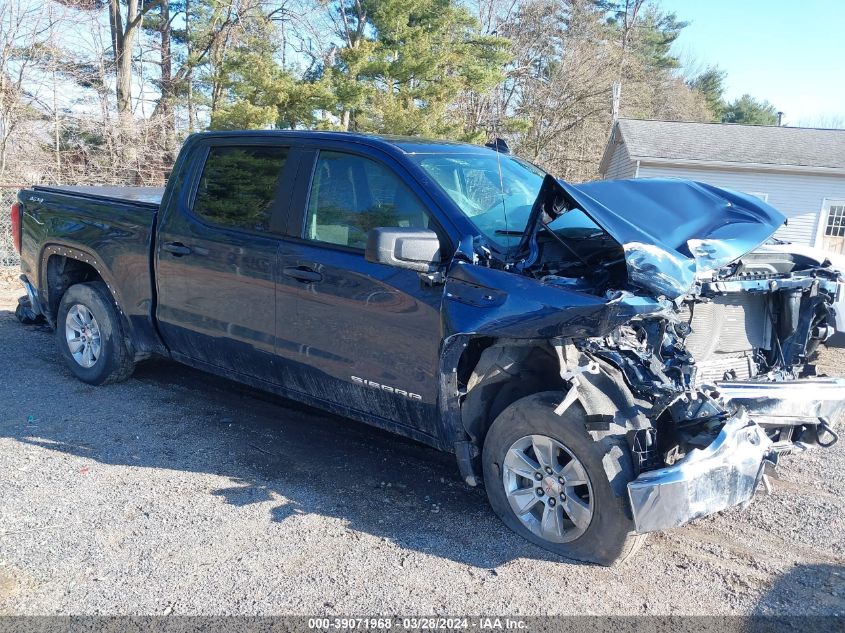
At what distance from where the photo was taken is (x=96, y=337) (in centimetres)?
569

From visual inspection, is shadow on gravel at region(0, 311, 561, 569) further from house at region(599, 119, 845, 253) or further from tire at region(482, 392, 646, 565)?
house at region(599, 119, 845, 253)

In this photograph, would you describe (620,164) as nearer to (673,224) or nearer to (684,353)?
(673,224)

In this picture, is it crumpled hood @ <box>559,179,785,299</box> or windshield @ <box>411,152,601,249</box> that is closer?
crumpled hood @ <box>559,179,785,299</box>

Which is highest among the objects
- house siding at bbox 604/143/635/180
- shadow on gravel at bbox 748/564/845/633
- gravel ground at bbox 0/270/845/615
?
house siding at bbox 604/143/635/180

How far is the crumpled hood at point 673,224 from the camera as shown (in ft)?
10.2

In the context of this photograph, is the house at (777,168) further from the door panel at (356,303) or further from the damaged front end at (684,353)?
the door panel at (356,303)

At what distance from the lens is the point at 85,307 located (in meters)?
5.68

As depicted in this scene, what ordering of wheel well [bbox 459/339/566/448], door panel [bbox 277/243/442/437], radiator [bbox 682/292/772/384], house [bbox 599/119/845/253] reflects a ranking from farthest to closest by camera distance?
house [bbox 599/119/845/253], radiator [bbox 682/292/772/384], door panel [bbox 277/243/442/437], wheel well [bbox 459/339/566/448]

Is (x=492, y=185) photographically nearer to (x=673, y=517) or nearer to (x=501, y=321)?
(x=501, y=321)

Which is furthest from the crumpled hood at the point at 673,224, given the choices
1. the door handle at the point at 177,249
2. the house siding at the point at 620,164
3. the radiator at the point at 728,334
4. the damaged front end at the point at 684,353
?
the house siding at the point at 620,164

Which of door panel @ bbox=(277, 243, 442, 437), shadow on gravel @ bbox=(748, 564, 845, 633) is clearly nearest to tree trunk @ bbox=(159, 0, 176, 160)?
door panel @ bbox=(277, 243, 442, 437)

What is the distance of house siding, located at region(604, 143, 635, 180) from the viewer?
24.1 meters

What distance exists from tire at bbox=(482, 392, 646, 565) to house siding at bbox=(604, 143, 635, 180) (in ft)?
69.0

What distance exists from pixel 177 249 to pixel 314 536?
7.67 ft
